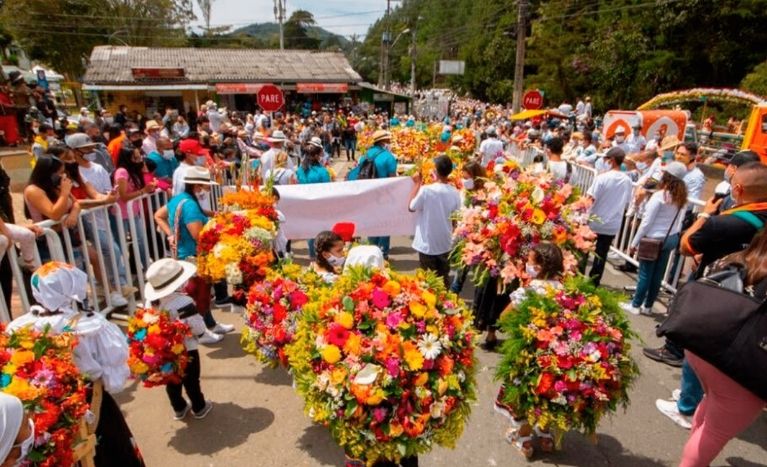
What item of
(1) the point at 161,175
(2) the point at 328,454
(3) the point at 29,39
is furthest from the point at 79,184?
(3) the point at 29,39

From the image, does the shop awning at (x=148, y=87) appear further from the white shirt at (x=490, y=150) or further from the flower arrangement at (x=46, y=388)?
the flower arrangement at (x=46, y=388)

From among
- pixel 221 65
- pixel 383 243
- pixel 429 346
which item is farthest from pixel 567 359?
pixel 221 65

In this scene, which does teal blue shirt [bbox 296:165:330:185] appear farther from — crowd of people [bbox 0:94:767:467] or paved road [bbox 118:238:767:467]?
paved road [bbox 118:238:767:467]

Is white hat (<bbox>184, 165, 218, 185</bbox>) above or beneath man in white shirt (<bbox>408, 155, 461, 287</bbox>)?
above

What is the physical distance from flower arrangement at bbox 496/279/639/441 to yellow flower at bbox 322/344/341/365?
1.27 meters

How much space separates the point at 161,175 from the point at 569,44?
4008 cm

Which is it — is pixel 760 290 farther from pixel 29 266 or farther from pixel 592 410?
pixel 29 266

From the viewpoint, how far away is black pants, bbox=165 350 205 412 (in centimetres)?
365

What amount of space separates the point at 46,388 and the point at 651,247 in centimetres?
570

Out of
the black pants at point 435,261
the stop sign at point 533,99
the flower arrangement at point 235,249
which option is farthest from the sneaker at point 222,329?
the stop sign at point 533,99

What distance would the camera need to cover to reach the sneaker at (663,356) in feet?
15.5

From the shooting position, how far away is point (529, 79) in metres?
43.3

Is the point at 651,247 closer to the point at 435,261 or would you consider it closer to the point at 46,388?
the point at 435,261

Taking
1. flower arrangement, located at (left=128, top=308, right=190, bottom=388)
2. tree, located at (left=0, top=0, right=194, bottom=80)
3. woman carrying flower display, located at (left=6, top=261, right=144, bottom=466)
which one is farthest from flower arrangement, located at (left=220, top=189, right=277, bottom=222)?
tree, located at (left=0, top=0, right=194, bottom=80)
